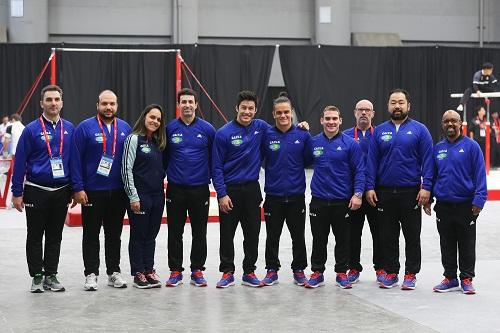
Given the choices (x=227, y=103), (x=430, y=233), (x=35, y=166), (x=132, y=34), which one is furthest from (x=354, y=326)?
(x=132, y=34)

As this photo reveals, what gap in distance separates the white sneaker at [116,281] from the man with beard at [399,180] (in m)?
1.94

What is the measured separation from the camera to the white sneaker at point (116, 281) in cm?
654

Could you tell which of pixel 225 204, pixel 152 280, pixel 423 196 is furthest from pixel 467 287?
pixel 152 280

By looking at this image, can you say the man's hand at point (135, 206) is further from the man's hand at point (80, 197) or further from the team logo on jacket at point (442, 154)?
the team logo on jacket at point (442, 154)

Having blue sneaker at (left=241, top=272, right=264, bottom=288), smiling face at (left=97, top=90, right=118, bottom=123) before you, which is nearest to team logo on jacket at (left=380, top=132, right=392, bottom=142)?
blue sneaker at (left=241, top=272, right=264, bottom=288)

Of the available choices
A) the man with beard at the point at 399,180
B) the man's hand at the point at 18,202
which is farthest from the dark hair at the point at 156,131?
the man with beard at the point at 399,180

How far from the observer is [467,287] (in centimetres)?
637

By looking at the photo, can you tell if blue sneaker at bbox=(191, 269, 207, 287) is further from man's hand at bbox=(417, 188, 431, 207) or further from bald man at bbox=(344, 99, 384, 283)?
man's hand at bbox=(417, 188, 431, 207)

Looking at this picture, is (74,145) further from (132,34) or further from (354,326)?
(132,34)

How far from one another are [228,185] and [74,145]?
1.19 metres

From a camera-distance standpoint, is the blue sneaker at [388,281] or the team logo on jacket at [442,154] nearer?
the team logo on jacket at [442,154]

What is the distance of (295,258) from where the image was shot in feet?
22.1

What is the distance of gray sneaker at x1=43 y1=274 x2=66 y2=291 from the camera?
6410mm

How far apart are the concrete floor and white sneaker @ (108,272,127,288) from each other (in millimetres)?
58
